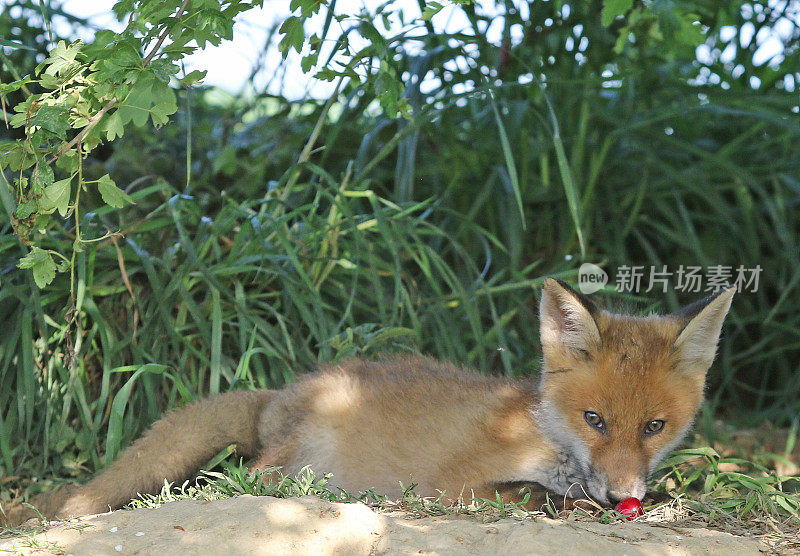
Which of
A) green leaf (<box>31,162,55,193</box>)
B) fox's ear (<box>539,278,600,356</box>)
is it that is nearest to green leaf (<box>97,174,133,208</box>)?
green leaf (<box>31,162,55,193</box>)

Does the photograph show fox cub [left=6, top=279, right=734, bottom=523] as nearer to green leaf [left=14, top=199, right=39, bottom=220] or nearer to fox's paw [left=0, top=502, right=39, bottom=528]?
fox's paw [left=0, top=502, right=39, bottom=528]

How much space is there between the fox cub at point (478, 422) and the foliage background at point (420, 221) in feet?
1.14

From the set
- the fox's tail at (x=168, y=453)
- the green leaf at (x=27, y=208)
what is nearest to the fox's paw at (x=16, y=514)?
the fox's tail at (x=168, y=453)

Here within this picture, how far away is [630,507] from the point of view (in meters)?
2.49

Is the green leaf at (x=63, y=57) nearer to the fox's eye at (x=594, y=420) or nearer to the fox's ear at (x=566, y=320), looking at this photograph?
the fox's ear at (x=566, y=320)

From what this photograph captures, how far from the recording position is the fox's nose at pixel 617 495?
2.50 metres

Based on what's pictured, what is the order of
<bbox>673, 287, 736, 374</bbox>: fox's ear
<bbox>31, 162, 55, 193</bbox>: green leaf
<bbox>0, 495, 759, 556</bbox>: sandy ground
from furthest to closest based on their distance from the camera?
<bbox>673, 287, 736, 374</bbox>: fox's ear
<bbox>31, 162, 55, 193</bbox>: green leaf
<bbox>0, 495, 759, 556</bbox>: sandy ground

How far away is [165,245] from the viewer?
13.3 ft

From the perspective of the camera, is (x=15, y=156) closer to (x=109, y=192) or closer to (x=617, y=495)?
(x=109, y=192)

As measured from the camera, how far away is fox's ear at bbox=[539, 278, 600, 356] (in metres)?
2.71

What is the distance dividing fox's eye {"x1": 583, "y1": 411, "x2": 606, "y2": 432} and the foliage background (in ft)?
3.71

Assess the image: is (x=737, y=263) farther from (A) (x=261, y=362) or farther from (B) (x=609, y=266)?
(A) (x=261, y=362)

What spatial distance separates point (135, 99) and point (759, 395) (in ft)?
14.5

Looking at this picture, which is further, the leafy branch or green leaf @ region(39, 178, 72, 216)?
green leaf @ region(39, 178, 72, 216)
